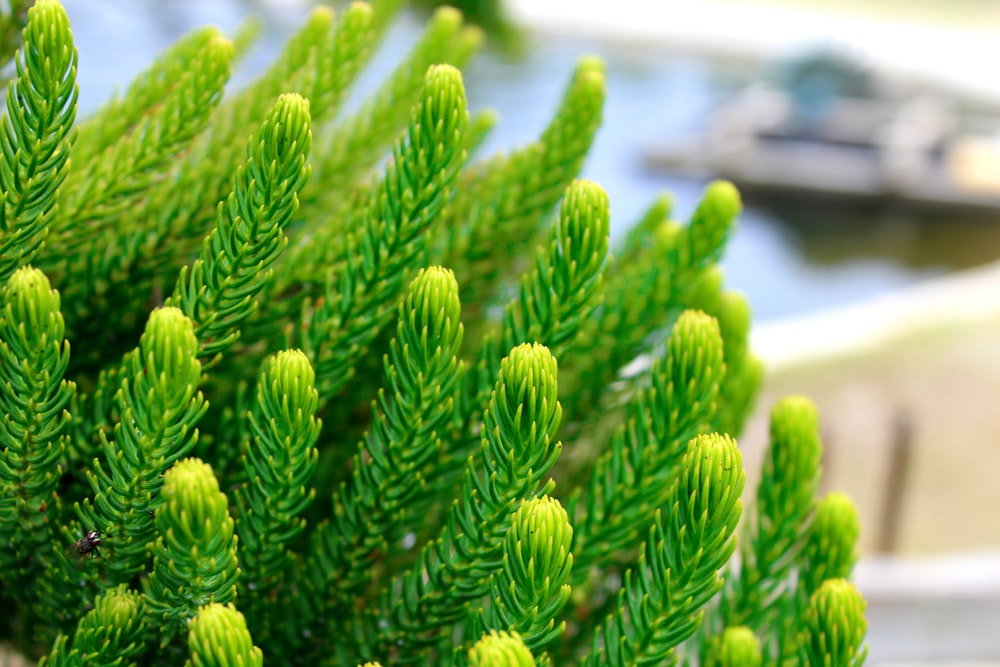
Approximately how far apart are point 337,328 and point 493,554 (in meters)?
0.33

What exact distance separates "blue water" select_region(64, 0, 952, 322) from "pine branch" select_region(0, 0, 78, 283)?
5.31 meters

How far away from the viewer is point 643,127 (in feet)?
64.4

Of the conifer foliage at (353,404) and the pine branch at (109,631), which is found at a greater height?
the conifer foliage at (353,404)

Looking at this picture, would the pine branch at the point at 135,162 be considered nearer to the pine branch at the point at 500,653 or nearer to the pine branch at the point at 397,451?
the pine branch at the point at 397,451

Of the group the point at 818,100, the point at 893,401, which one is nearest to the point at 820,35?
the point at 818,100

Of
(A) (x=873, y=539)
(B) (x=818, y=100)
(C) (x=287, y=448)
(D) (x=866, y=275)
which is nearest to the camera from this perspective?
(C) (x=287, y=448)

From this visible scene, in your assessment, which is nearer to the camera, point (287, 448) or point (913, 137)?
point (287, 448)

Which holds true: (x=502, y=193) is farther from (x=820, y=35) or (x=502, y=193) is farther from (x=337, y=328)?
(x=820, y=35)

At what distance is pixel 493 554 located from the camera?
1.13 m

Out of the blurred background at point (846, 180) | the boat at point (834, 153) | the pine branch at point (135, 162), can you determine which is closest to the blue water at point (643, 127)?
the blurred background at point (846, 180)

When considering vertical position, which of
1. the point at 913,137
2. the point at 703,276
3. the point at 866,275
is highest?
the point at 913,137

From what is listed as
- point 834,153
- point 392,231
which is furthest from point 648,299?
point 834,153

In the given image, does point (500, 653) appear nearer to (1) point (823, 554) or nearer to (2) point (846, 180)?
(1) point (823, 554)

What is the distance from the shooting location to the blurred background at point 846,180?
222 inches
